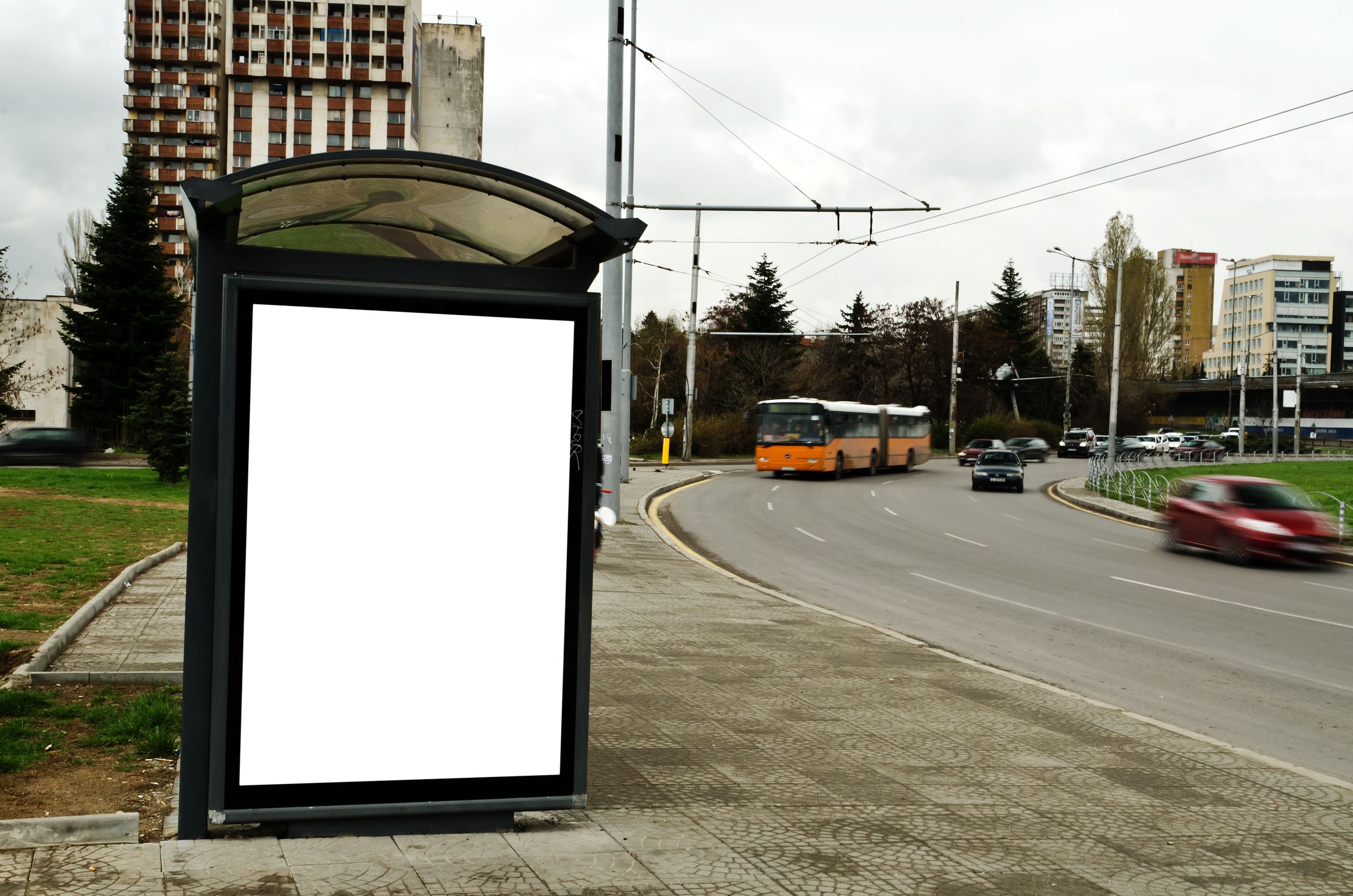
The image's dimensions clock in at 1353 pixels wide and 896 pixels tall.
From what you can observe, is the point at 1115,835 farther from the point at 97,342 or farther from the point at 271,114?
the point at 271,114

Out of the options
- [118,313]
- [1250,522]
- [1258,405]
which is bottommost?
[1250,522]

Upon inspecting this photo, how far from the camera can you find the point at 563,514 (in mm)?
5277

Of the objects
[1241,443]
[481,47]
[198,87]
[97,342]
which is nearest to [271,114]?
[198,87]

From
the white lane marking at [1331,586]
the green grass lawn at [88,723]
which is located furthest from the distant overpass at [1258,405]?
the green grass lawn at [88,723]

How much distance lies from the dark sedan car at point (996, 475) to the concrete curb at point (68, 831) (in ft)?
125

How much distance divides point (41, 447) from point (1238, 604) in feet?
131

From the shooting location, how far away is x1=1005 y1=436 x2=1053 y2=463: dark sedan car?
6838cm

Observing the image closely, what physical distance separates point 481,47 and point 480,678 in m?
105

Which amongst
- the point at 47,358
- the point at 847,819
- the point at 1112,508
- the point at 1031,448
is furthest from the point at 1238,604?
the point at 47,358

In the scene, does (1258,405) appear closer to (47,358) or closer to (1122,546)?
(1122,546)

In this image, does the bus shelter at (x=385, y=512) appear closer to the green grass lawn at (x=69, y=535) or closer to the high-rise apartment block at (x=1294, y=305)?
the green grass lawn at (x=69, y=535)

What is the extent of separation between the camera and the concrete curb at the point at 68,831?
4531mm

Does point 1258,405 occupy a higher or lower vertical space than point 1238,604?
higher

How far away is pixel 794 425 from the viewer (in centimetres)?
Result: 4284
